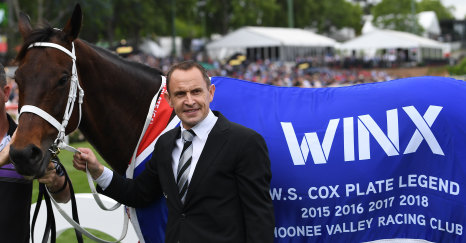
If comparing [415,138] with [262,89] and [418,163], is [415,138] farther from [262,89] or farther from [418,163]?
[262,89]

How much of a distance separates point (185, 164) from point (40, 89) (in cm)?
77

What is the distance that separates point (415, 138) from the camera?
3176 millimetres

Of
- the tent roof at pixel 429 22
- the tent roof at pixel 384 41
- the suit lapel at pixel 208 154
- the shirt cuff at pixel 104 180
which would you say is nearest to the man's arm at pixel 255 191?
the suit lapel at pixel 208 154

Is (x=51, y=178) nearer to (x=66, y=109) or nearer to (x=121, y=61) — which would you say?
(x=66, y=109)

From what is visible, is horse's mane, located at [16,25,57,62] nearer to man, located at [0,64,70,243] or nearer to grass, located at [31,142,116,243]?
man, located at [0,64,70,243]

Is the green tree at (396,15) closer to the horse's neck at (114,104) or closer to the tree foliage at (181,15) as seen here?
the tree foliage at (181,15)

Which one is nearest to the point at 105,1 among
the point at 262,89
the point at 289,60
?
the point at 289,60

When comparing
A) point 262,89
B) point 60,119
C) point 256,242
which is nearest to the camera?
point 256,242

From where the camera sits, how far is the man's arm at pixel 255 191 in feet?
8.16

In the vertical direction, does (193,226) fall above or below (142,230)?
above

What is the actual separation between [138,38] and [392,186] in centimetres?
4277

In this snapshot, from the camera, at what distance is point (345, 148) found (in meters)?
3.17

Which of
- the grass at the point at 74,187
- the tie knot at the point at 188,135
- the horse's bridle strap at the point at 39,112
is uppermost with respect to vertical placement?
the horse's bridle strap at the point at 39,112

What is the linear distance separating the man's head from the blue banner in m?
0.67
